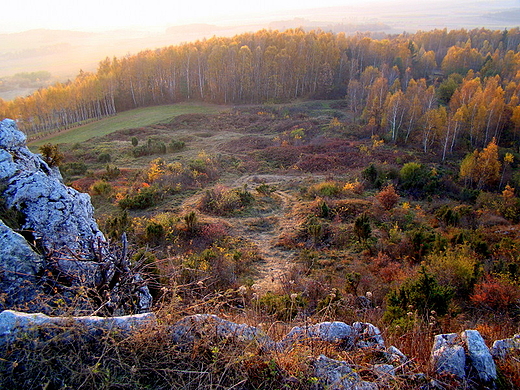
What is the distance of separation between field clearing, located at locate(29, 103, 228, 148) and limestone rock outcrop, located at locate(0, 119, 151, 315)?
33.2m

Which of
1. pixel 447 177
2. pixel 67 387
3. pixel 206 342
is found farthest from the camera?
pixel 447 177

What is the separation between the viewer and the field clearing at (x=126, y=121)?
123ft

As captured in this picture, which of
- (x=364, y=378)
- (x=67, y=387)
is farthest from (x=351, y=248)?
(x=67, y=387)

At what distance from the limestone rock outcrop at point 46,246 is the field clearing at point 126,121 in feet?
109

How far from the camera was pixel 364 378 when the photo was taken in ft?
10.6

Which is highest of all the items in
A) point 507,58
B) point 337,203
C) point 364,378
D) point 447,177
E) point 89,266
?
point 507,58

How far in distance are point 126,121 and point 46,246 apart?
4078 centimetres

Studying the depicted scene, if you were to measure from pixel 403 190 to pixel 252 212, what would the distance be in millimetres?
10254

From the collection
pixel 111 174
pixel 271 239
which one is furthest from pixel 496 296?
pixel 111 174

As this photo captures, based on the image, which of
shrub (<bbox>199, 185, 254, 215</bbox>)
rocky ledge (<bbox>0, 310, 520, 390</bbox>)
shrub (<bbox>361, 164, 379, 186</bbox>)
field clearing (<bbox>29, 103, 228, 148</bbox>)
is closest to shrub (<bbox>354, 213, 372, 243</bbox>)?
shrub (<bbox>199, 185, 254, 215</bbox>)

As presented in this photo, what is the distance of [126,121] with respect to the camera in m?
41.6

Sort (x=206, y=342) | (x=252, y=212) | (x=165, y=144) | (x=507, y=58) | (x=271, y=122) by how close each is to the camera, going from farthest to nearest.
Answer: (x=507, y=58)
(x=271, y=122)
(x=165, y=144)
(x=252, y=212)
(x=206, y=342)

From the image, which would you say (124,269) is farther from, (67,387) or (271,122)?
(271,122)

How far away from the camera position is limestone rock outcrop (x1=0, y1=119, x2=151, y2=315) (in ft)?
13.3
